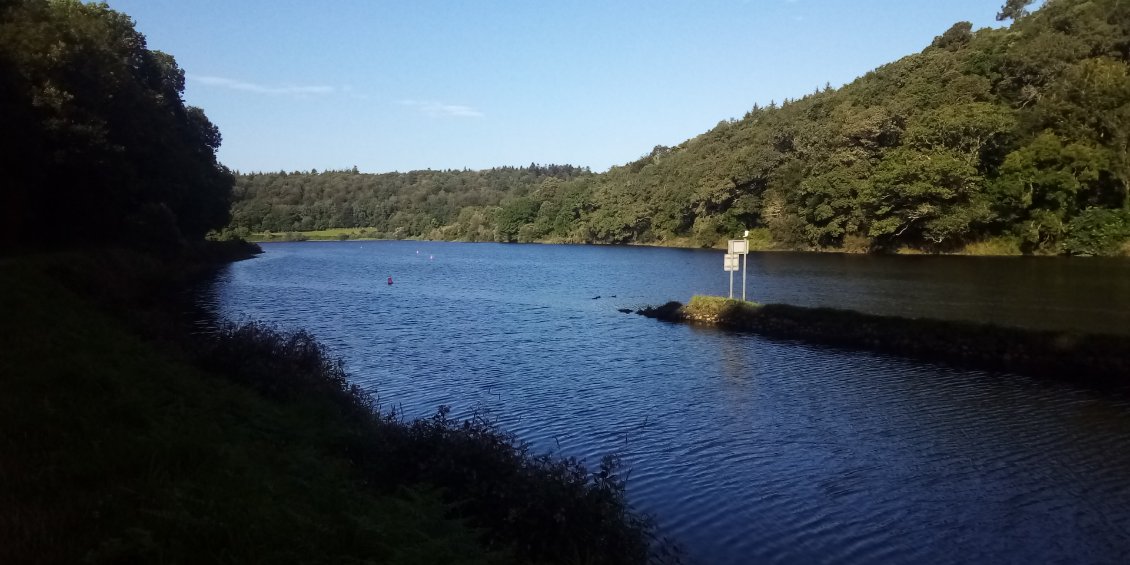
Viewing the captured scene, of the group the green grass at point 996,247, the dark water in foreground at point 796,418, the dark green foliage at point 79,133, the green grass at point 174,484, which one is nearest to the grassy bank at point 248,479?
the green grass at point 174,484

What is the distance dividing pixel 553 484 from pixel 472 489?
0.93m

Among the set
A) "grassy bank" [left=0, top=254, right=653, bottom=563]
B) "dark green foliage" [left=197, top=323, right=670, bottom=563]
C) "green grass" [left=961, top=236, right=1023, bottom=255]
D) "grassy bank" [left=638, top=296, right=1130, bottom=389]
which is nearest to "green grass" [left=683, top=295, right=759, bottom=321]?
"grassy bank" [left=638, top=296, right=1130, bottom=389]

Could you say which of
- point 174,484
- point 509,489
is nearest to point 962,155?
point 509,489

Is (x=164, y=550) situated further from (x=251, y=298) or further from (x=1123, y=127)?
(x=1123, y=127)

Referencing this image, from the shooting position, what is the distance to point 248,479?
289 inches

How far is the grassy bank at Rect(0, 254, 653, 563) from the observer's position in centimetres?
578

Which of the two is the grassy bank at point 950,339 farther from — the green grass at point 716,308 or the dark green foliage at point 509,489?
the dark green foliage at point 509,489

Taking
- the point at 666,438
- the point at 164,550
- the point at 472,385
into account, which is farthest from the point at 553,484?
the point at 472,385

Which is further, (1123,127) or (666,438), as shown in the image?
(1123,127)

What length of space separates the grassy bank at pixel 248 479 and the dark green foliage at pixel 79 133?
25719 mm

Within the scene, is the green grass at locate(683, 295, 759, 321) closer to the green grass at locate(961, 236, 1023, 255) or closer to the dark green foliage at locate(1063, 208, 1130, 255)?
the dark green foliage at locate(1063, 208, 1130, 255)

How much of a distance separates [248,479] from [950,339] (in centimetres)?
2402

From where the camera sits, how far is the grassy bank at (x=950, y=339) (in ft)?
70.8

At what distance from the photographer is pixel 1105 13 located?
70688 millimetres
